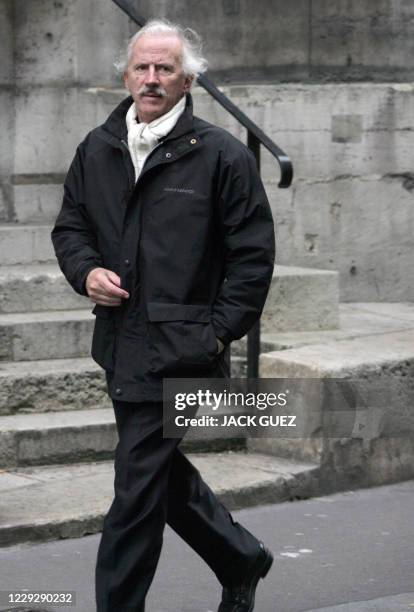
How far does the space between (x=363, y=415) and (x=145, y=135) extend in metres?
2.68

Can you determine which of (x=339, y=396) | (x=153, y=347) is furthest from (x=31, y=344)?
(x=153, y=347)

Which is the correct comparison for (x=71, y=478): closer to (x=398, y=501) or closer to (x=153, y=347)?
(x=398, y=501)

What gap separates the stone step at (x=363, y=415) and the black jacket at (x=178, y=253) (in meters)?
2.22

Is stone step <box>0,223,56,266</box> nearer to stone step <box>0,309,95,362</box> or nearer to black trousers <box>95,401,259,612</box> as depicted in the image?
stone step <box>0,309,95,362</box>

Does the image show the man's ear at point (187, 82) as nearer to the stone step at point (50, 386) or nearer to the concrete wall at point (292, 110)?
the stone step at point (50, 386)

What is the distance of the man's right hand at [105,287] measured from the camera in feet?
15.1

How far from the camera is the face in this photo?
15.4 feet

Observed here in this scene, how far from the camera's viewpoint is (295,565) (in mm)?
5715

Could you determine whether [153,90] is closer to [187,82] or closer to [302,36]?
[187,82]

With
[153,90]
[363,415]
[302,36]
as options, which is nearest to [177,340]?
[153,90]

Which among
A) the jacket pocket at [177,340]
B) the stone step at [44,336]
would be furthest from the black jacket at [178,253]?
the stone step at [44,336]

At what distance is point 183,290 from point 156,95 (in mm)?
598

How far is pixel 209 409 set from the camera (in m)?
7.02

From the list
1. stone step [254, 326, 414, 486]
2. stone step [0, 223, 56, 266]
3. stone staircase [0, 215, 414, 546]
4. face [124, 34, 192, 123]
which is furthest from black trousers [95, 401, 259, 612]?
stone step [0, 223, 56, 266]
